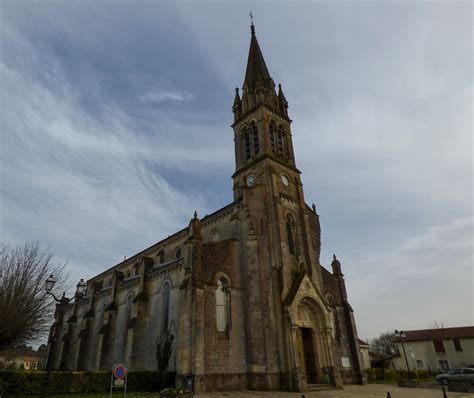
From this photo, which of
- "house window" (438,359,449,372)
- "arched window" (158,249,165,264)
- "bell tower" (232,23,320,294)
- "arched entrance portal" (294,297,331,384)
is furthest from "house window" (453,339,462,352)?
"arched window" (158,249,165,264)

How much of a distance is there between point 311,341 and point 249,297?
19.6 ft

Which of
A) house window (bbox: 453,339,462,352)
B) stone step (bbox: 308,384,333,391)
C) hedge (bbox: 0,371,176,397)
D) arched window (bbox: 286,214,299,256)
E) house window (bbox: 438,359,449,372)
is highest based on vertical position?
arched window (bbox: 286,214,299,256)

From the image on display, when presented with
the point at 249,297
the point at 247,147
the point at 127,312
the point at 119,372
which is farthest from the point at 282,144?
the point at 119,372

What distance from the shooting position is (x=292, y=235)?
2681 centimetres

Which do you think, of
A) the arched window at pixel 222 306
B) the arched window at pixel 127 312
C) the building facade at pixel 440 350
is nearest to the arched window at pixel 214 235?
the arched window at pixel 222 306

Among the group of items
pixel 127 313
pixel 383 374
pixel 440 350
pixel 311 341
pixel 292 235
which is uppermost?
pixel 292 235

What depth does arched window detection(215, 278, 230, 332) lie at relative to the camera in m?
21.3

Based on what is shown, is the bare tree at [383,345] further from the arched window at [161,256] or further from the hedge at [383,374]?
the arched window at [161,256]

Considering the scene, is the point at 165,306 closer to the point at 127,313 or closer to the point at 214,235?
the point at 127,313

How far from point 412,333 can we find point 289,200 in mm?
46564

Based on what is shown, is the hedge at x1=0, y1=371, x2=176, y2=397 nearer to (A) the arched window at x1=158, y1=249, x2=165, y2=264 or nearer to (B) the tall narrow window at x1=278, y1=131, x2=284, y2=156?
(A) the arched window at x1=158, y1=249, x2=165, y2=264

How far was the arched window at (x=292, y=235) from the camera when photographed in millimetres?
26266

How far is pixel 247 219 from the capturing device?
24.8 meters

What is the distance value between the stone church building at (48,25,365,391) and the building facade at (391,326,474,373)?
3153 centimetres
